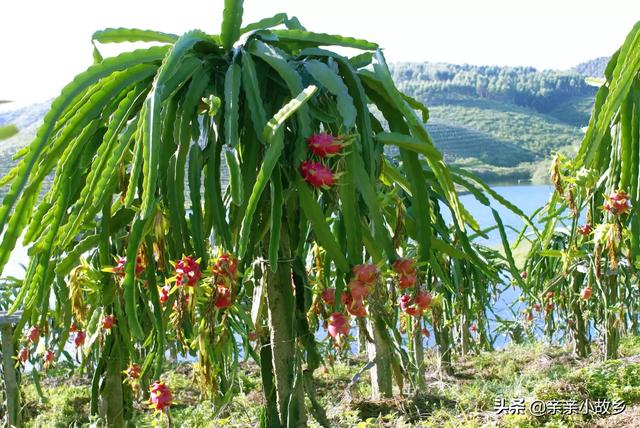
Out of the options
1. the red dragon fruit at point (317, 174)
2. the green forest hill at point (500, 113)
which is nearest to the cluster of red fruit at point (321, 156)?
the red dragon fruit at point (317, 174)

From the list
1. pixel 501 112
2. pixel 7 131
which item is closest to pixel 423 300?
pixel 7 131

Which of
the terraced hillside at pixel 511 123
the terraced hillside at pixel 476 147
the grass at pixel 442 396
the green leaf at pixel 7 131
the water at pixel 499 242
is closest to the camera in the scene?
the green leaf at pixel 7 131

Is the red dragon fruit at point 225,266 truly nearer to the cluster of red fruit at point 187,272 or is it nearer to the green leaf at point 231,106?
the cluster of red fruit at point 187,272

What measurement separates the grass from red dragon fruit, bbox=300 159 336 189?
0.62 m

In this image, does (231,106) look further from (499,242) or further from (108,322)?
(499,242)

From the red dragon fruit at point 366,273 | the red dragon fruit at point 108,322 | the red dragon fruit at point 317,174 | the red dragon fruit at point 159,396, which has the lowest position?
the red dragon fruit at point 159,396

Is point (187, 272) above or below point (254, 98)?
below

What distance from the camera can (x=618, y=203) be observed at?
164 centimetres

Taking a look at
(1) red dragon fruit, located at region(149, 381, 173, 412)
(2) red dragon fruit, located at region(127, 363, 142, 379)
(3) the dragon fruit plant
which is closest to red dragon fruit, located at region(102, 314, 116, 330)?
(2) red dragon fruit, located at region(127, 363, 142, 379)

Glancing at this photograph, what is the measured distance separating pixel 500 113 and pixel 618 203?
154 feet

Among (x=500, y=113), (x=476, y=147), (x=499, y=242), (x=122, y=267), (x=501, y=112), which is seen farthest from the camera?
(x=501, y=112)

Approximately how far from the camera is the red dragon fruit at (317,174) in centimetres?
104

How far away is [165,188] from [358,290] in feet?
1.16

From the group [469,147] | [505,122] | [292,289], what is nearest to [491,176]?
[469,147]
